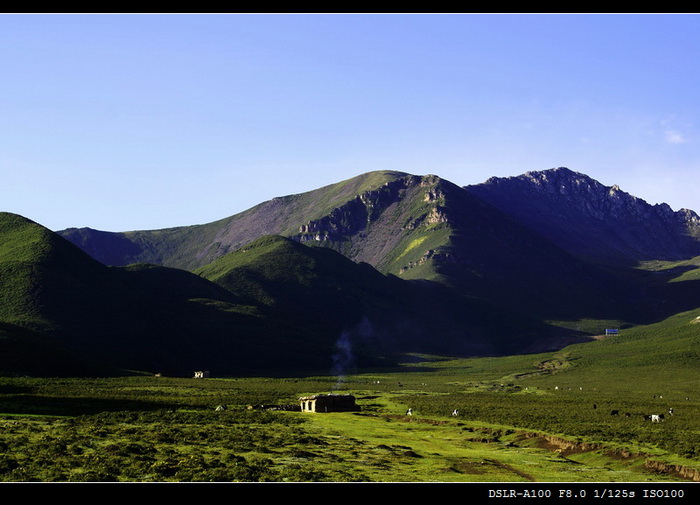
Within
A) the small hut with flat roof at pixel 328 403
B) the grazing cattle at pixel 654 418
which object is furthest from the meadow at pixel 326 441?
the small hut with flat roof at pixel 328 403

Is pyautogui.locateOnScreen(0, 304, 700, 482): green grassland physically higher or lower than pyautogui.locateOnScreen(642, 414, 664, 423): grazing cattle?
higher

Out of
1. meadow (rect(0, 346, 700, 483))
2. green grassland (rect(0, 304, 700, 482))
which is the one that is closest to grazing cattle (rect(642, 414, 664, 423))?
green grassland (rect(0, 304, 700, 482))

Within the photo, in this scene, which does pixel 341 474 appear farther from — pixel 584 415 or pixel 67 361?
pixel 67 361

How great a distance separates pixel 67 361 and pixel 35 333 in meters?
24.6

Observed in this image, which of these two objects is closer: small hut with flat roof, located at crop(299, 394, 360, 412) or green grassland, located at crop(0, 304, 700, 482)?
green grassland, located at crop(0, 304, 700, 482)

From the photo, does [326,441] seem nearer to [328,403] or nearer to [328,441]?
[328,441]

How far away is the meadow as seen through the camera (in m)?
47.0

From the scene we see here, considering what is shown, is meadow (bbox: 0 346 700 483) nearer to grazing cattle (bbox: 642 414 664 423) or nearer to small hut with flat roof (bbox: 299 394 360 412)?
grazing cattle (bbox: 642 414 664 423)

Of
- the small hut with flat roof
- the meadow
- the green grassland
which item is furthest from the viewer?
the small hut with flat roof

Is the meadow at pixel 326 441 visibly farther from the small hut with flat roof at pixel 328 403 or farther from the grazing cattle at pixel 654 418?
the small hut with flat roof at pixel 328 403

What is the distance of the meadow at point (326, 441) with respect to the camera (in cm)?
4697
